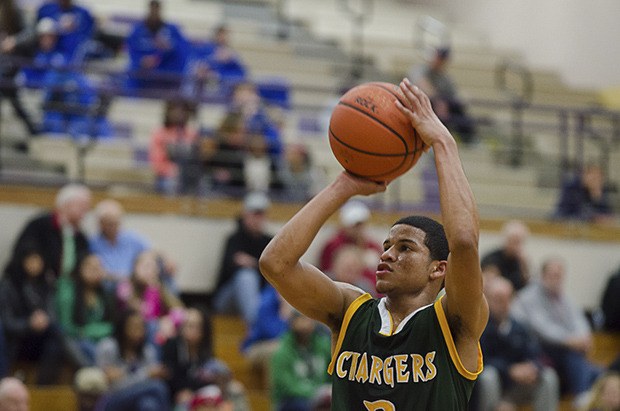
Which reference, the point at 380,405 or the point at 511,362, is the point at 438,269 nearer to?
the point at 380,405

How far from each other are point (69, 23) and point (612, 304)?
584cm

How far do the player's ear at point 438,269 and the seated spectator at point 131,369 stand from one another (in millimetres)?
4497

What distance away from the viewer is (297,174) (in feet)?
38.4

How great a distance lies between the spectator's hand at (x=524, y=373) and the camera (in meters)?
9.97

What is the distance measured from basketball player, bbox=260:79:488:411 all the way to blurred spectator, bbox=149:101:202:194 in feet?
20.9

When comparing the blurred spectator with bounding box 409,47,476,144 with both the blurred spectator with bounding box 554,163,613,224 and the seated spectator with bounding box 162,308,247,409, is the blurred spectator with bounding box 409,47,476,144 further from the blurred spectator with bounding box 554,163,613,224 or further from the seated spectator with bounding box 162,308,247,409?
the seated spectator with bounding box 162,308,247,409

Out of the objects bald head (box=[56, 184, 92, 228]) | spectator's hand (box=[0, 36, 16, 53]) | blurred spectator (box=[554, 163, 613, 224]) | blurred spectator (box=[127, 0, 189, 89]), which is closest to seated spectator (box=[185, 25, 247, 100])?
blurred spectator (box=[127, 0, 189, 89])

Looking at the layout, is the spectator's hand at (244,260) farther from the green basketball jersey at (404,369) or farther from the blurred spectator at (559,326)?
the green basketball jersey at (404,369)

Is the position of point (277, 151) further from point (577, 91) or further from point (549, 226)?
point (577, 91)

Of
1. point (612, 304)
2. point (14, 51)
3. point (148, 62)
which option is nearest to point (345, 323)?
point (612, 304)

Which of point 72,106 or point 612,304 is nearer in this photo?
point 72,106

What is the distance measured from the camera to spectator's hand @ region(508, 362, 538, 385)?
32.7 ft

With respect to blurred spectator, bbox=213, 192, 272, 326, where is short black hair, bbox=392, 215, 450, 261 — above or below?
above

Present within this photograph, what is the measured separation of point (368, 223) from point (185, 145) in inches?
72.1
